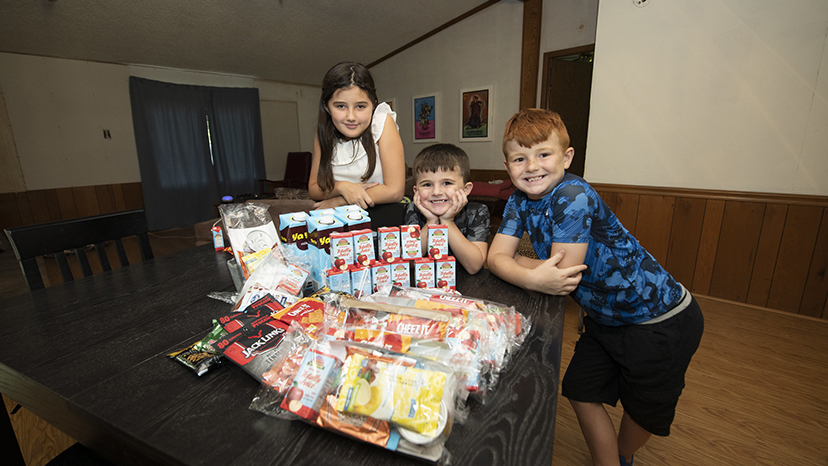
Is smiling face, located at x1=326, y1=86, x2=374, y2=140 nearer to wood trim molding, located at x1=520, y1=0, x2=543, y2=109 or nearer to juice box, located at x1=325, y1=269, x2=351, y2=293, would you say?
juice box, located at x1=325, y1=269, x2=351, y2=293

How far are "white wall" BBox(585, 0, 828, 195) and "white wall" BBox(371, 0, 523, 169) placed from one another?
8.29 feet

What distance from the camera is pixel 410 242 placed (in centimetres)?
98

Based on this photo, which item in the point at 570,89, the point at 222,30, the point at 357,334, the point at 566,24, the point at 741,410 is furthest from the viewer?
the point at 570,89

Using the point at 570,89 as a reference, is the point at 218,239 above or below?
below

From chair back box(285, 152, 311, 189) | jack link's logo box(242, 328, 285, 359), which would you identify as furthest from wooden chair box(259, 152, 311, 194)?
jack link's logo box(242, 328, 285, 359)

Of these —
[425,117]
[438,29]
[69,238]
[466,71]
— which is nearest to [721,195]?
[69,238]

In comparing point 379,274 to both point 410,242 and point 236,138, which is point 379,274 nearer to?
point 410,242

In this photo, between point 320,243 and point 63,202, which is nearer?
point 320,243

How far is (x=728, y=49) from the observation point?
2.38 m

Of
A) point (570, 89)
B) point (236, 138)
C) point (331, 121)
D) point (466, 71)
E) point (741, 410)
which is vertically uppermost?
point (466, 71)

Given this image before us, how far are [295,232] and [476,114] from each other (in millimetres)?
5211

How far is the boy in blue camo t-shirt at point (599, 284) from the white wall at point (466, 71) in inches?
176

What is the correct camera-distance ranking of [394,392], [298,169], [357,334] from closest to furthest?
[394,392] < [357,334] < [298,169]

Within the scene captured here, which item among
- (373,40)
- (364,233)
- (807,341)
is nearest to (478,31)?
(373,40)
